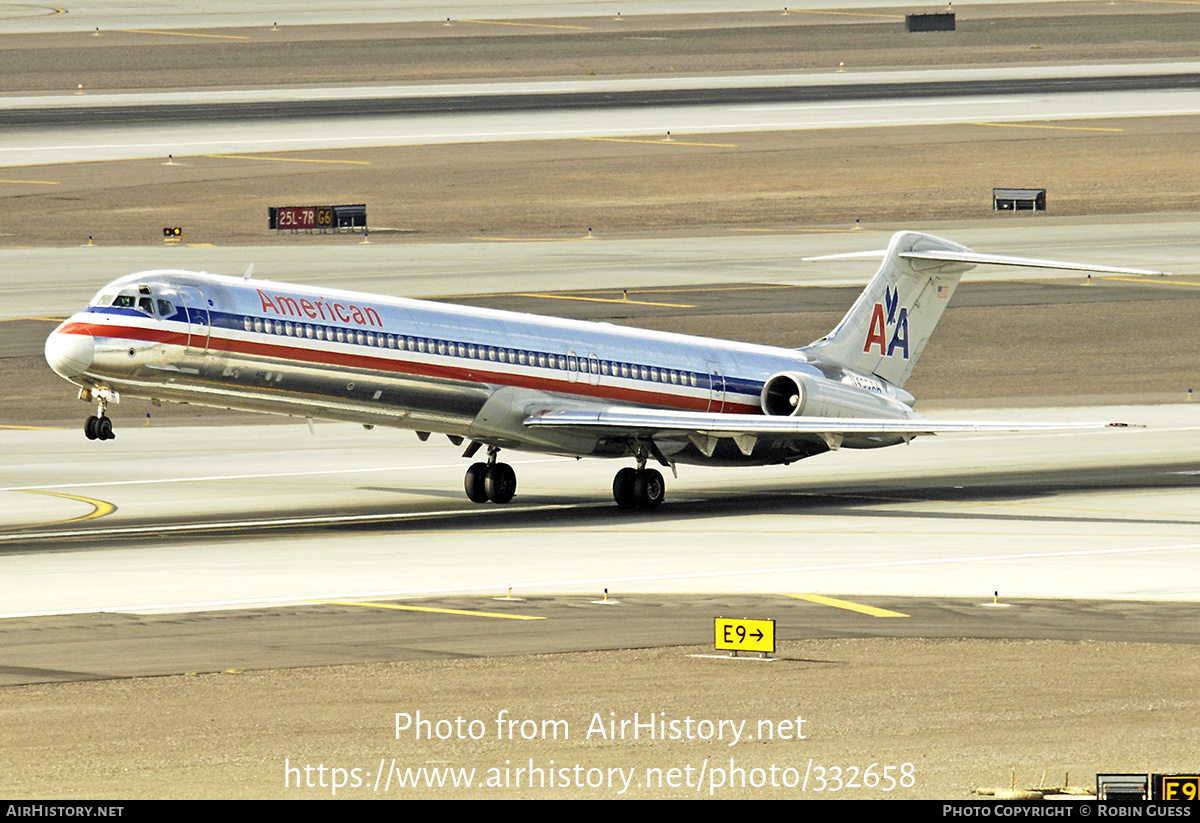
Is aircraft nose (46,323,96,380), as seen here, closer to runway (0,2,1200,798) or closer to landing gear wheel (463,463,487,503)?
runway (0,2,1200,798)

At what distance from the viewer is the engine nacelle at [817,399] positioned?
45.7 metres

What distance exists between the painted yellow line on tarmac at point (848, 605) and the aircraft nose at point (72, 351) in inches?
567

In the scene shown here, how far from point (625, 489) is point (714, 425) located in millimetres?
2510

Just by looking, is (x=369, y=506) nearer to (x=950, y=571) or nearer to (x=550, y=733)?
→ (x=950, y=571)

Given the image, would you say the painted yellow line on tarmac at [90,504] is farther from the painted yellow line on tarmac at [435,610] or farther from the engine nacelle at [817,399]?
the engine nacelle at [817,399]

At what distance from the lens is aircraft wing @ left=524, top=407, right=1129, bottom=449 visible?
42531 mm

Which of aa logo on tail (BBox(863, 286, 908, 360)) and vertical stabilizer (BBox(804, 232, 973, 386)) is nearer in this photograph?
vertical stabilizer (BBox(804, 232, 973, 386))

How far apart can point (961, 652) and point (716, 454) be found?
61.3ft

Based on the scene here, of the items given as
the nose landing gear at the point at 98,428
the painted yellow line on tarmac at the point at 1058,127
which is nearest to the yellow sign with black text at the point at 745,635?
the nose landing gear at the point at 98,428

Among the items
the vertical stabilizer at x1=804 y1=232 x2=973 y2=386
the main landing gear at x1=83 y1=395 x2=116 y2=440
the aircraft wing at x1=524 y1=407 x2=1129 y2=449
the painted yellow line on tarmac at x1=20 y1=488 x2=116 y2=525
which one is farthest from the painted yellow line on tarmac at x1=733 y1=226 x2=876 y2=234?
the main landing gear at x1=83 y1=395 x2=116 y2=440

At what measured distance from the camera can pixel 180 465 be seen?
50469 mm

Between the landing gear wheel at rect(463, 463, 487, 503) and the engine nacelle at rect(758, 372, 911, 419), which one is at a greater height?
the engine nacelle at rect(758, 372, 911, 419)
